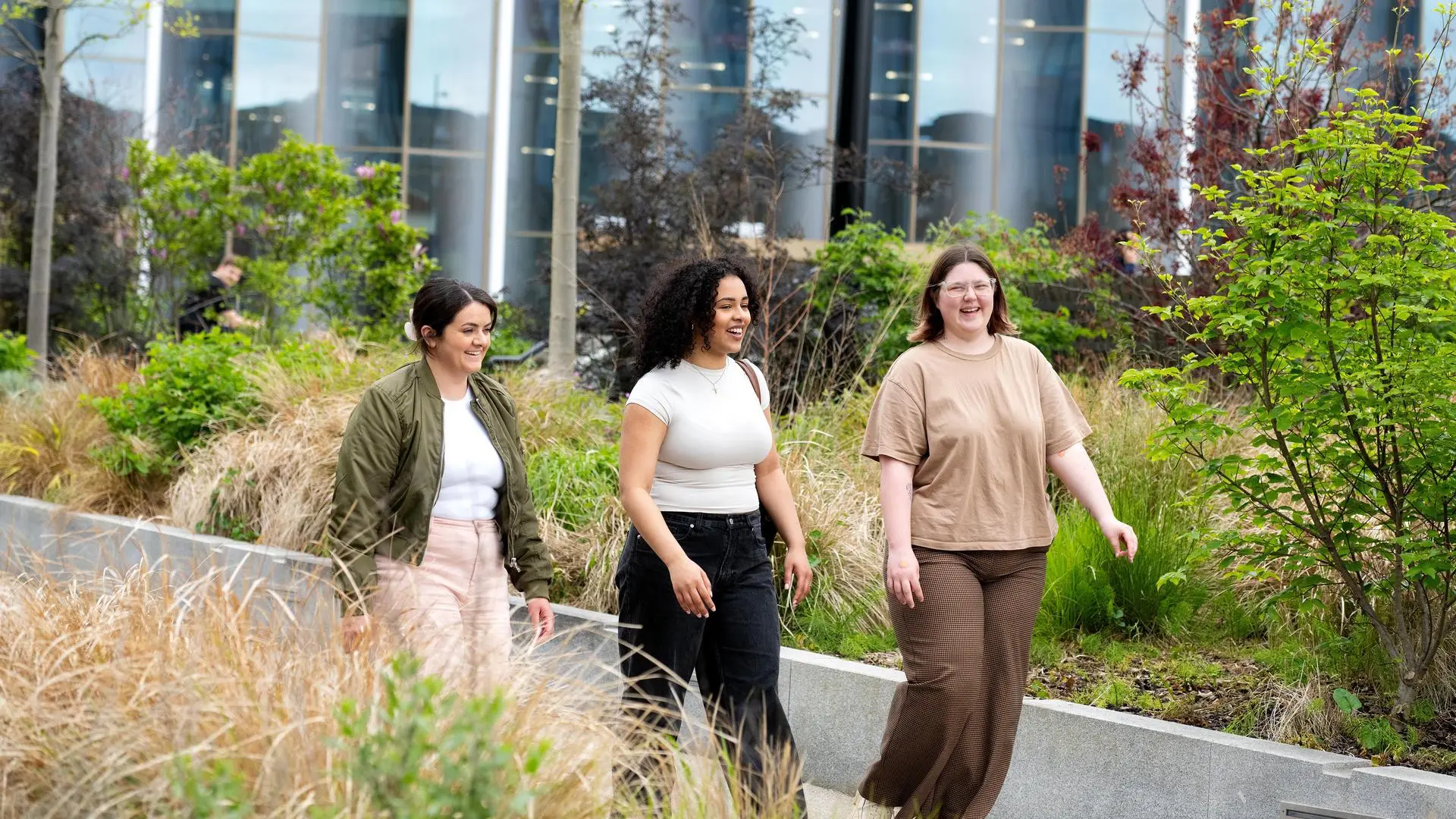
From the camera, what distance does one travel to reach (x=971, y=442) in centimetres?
408

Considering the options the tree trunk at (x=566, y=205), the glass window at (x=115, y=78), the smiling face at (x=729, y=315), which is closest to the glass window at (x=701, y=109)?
the glass window at (x=115, y=78)

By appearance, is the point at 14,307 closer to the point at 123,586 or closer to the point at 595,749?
the point at 123,586

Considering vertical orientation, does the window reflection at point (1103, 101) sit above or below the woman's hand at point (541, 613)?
above

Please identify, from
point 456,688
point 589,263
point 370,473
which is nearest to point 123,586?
point 370,473

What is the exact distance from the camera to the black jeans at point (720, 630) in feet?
13.1

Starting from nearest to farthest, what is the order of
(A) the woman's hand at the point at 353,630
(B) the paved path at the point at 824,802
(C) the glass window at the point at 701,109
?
(A) the woman's hand at the point at 353,630, (B) the paved path at the point at 824,802, (C) the glass window at the point at 701,109

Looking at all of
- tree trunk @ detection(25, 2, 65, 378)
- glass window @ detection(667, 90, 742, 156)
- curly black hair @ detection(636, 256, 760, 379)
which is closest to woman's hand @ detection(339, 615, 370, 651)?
curly black hair @ detection(636, 256, 760, 379)

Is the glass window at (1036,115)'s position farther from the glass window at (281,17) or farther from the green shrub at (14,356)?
the green shrub at (14,356)

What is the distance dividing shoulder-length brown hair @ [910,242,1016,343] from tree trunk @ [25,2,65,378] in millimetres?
10699

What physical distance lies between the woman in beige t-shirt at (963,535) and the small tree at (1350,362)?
654mm

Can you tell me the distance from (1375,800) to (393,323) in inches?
399

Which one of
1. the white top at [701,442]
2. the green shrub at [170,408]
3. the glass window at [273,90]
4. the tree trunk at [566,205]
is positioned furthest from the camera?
the glass window at [273,90]

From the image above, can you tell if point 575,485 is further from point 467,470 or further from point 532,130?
point 532,130

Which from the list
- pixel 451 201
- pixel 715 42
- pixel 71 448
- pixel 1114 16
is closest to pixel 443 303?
pixel 71 448
